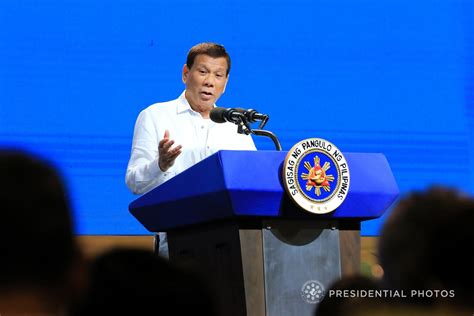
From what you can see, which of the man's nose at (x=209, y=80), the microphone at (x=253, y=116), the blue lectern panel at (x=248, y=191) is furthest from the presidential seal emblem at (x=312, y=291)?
the man's nose at (x=209, y=80)

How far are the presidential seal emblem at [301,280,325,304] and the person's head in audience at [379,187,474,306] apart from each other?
1.32 metres

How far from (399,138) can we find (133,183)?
1526 mm

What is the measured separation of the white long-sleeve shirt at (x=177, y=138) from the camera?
307cm

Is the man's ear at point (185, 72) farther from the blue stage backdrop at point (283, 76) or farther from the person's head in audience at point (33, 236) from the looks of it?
the person's head in audience at point (33, 236)

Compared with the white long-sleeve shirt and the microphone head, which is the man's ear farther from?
the microphone head

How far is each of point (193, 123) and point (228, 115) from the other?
668mm

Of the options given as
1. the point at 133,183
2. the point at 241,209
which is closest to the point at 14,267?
the point at 241,209

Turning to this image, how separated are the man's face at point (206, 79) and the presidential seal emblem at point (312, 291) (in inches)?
45.0

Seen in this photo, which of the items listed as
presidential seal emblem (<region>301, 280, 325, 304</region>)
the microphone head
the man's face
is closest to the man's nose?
the man's face

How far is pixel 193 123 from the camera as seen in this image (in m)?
3.33

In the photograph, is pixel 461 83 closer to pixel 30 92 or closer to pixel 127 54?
pixel 127 54

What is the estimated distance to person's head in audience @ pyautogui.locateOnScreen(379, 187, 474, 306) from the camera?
3.29 feet

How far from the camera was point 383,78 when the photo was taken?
4098mm

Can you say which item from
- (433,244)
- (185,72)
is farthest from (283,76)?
(433,244)
